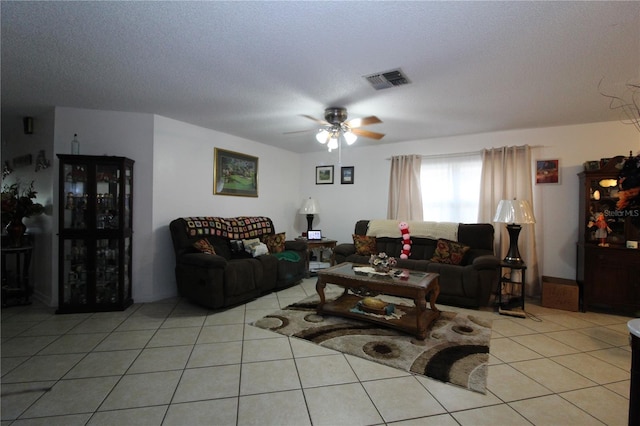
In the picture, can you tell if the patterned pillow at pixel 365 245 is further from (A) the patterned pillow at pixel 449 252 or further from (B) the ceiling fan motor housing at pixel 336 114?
(B) the ceiling fan motor housing at pixel 336 114

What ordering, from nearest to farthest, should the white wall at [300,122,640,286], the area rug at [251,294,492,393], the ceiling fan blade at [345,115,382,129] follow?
the area rug at [251,294,492,393], the ceiling fan blade at [345,115,382,129], the white wall at [300,122,640,286]

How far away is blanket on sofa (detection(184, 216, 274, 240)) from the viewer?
364cm

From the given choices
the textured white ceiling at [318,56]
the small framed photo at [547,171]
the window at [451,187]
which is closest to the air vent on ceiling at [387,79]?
the textured white ceiling at [318,56]

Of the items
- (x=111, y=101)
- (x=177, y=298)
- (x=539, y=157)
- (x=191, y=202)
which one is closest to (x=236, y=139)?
(x=191, y=202)

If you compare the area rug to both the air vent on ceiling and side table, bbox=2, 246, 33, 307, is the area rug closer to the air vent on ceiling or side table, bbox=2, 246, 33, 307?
the air vent on ceiling

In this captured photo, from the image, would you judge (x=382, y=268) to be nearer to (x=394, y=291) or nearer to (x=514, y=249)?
(x=394, y=291)

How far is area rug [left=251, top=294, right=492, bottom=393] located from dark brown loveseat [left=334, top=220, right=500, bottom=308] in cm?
27

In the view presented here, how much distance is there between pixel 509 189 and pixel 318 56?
343 cm

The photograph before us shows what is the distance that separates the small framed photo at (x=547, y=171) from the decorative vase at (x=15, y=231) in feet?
22.6

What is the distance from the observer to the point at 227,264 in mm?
3168

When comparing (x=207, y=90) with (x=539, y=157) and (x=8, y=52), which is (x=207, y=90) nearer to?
(x=8, y=52)

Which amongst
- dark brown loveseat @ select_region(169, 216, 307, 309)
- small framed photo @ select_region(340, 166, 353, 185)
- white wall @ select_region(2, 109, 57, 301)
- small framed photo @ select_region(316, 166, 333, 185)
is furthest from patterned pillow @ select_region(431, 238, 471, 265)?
white wall @ select_region(2, 109, 57, 301)

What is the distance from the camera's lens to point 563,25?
170 cm

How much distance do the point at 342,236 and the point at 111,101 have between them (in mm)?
4045
